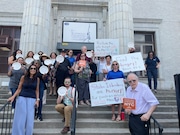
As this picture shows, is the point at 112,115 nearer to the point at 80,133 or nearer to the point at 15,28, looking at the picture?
the point at 80,133

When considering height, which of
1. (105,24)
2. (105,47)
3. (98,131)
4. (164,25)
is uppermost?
(164,25)

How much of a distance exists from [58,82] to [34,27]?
4.01 meters

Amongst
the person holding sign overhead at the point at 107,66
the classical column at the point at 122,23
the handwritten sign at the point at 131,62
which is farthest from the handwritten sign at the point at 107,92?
the classical column at the point at 122,23

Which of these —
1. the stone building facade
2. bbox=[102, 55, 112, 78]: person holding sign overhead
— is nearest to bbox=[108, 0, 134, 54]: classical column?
the stone building facade

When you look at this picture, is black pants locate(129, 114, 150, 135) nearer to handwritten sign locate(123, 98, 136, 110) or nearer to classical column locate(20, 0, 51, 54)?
handwritten sign locate(123, 98, 136, 110)

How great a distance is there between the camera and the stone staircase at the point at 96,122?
4930 millimetres

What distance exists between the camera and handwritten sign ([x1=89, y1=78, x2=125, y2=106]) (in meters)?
5.61

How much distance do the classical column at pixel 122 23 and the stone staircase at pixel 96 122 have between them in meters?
3.62

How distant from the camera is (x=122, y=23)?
901 centimetres

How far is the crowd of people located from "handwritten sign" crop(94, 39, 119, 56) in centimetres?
34

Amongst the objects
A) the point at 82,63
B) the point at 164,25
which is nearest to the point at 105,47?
the point at 82,63

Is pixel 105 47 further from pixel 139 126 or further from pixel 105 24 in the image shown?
pixel 139 126

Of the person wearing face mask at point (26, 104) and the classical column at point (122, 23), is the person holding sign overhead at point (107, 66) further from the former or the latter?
the person wearing face mask at point (26, 104)

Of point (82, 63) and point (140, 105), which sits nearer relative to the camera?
point (140, 105)
